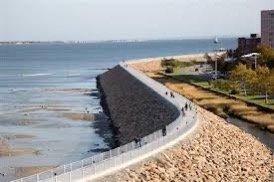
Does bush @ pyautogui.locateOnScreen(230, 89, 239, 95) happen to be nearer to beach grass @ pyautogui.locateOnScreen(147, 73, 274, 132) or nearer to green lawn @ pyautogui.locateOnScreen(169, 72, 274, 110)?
green lawn @ pyautogui.locateOnScreen(169, 72, 274, 110)

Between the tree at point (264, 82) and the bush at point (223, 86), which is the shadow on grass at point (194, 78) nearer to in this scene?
the bush at point (223, 86)

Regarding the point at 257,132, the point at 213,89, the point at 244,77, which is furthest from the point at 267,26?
the point at 257,132

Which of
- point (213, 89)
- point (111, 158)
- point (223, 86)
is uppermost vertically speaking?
point (111, 158)

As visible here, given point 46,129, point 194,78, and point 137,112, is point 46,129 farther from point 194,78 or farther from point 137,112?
point 194,78

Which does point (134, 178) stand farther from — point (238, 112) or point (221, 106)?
point (221, 106)

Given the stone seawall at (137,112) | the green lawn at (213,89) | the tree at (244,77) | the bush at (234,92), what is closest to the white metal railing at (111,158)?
the stone seawall at (137,112)

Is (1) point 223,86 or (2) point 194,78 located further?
(2) point 194,78
